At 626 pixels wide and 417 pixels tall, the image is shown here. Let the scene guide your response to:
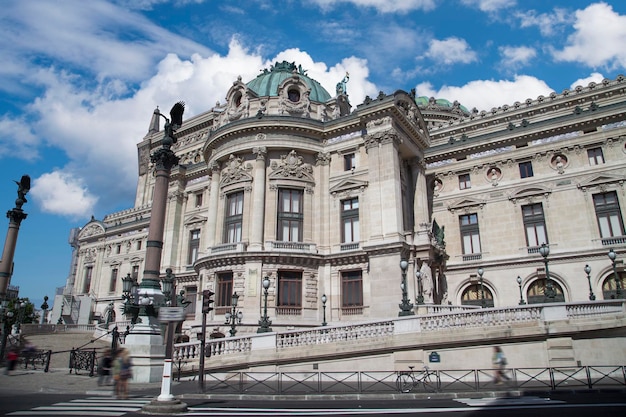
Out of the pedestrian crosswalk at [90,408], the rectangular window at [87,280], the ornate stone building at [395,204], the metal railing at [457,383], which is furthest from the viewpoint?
the rectangular window at [87,280]

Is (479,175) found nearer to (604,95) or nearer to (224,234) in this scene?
(604,95)

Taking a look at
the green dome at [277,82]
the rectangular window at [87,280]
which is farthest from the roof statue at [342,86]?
the rectangular window at [87,280]

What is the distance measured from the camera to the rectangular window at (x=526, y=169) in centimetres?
3584

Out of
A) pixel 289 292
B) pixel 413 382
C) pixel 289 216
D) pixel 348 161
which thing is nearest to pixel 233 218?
pixel 289 216

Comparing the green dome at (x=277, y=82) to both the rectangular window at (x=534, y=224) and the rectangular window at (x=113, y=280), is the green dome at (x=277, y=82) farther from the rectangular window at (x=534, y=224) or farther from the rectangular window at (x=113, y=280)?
the rectangular window at (x=113, y=280)

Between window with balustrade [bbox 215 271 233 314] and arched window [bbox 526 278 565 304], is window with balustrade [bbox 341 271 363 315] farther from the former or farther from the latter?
arched window [bbox 526 278 565 304]

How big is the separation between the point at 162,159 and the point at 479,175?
26819mm

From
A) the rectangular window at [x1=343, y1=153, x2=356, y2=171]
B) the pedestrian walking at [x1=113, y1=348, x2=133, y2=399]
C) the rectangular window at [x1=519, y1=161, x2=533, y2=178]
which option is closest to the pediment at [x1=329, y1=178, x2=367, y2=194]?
the rectangular window at [x1=343, y1=153, x2=356, y2=171]

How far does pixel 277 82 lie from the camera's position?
3969 cm

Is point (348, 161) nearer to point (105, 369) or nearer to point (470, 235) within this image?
point (470, 235)

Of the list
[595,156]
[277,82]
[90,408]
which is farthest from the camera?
[277,82]

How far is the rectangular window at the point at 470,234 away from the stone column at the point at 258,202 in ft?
55.1

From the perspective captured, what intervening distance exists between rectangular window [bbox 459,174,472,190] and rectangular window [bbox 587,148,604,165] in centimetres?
892

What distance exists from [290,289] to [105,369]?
15495 mm
